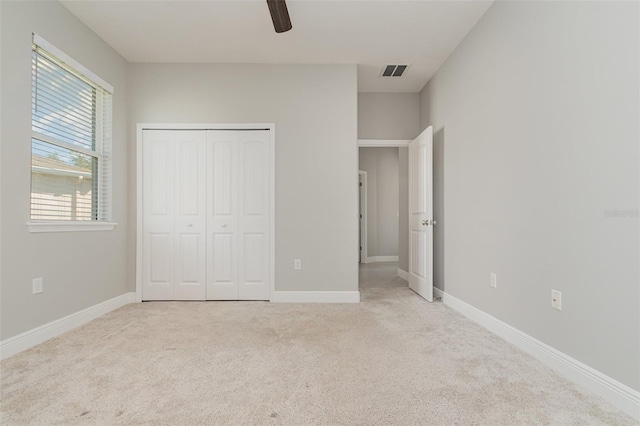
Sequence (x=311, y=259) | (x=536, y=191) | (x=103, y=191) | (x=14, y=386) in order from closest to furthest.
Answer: (x=14, y=386) → (x=536, y=191) → (x=103, y=191) → (x=311, y=259)

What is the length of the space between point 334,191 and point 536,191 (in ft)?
6.67

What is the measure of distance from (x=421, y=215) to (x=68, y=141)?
11.9 ft

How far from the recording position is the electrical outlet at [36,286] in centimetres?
246

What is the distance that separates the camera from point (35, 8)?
2492 mm

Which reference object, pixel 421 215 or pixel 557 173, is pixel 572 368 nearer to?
pixel 557 173

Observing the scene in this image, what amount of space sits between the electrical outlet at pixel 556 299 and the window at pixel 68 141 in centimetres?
359

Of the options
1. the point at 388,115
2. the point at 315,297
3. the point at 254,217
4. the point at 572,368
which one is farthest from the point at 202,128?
the point at 572,368

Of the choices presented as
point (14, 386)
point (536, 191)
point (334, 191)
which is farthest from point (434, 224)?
point (14, 386)

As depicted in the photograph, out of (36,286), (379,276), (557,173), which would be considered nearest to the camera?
(557,173)

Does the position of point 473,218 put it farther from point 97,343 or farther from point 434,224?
point 97,343

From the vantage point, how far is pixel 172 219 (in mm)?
3807

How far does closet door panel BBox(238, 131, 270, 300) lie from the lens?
3.81m

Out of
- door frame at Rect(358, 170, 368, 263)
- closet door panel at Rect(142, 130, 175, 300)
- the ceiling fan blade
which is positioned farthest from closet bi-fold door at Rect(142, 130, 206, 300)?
door frame at Rect(358, 170, 368, 263)

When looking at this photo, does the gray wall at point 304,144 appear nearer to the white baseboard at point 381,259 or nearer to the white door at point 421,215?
the white door at point 421,215
